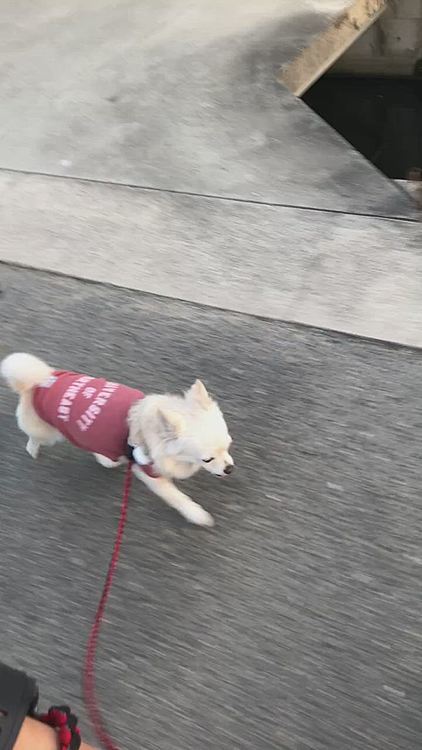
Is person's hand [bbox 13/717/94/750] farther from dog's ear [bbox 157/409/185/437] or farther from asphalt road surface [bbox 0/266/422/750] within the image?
dog's ear [bbox 157/409/185/437]

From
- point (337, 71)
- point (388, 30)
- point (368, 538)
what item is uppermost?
point (388, 30)

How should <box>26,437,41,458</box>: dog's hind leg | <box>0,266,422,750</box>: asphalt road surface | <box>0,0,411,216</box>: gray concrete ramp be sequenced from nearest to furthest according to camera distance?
1. <box>0,266,422,750</box>: asphalt road surface
2. <box>26,437,41,458</box>: dog's hind leg
3. <box>0,0,411,216</box>: gray concrete ramp

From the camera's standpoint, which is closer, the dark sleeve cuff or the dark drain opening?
the dark sleeve cuff

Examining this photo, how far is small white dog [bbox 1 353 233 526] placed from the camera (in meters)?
1.66

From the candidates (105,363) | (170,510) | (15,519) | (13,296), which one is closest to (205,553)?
(170,510)

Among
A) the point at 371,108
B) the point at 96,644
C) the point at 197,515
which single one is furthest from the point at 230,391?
the point at 371,108

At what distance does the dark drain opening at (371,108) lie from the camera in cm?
436

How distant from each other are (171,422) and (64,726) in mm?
673

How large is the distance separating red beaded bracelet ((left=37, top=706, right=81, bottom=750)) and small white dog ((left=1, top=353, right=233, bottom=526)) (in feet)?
2.07

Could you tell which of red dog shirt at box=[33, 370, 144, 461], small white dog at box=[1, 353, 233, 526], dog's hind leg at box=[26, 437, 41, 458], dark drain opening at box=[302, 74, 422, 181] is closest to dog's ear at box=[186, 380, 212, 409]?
small white dog at box=[1, 353, 233, 526]

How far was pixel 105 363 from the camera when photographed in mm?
2404

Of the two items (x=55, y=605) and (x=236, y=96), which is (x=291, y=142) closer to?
(x=236, y=96)

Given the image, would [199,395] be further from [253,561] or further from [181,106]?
[181,106]

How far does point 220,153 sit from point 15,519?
202cm
